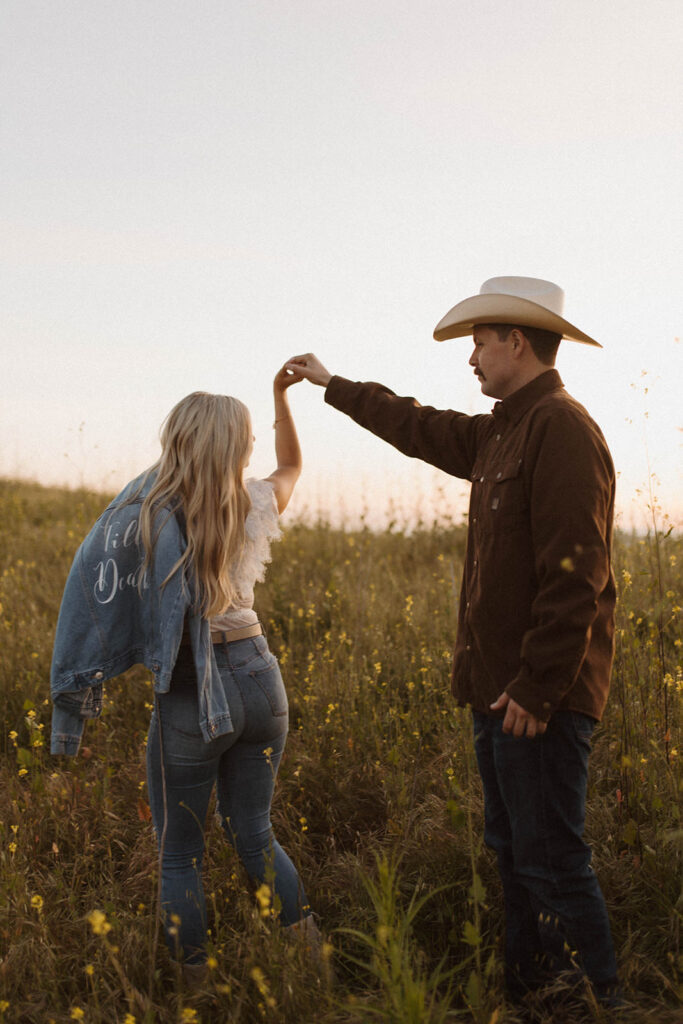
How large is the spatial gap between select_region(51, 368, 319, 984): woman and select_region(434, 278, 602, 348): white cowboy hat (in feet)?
2.91

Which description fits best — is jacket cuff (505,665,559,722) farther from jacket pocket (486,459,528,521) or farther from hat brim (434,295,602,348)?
hat brim (434,295,602,348)

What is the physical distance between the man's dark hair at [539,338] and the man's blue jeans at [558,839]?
114 cm

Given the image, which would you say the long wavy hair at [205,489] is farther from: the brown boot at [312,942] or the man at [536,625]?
the brown boot at [312,942]

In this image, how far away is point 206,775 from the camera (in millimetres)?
2662

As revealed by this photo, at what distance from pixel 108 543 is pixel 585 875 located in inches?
72.0

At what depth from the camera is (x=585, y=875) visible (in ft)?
7.66

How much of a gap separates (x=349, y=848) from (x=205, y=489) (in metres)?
1.90

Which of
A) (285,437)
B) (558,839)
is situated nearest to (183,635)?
(285,437)

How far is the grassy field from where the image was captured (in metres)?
2.33

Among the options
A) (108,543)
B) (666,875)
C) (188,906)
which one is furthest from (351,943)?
(108,543)

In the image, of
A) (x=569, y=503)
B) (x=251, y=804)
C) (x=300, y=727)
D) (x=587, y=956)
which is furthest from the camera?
(x=300, y=727)

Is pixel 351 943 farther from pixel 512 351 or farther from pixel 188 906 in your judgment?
pixel 512 351

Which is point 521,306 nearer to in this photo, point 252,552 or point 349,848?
point 252,552

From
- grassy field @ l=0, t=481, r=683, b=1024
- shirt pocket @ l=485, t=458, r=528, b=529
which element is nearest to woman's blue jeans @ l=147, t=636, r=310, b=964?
grassy field @ l=0, t=481, r=683, b=1024
